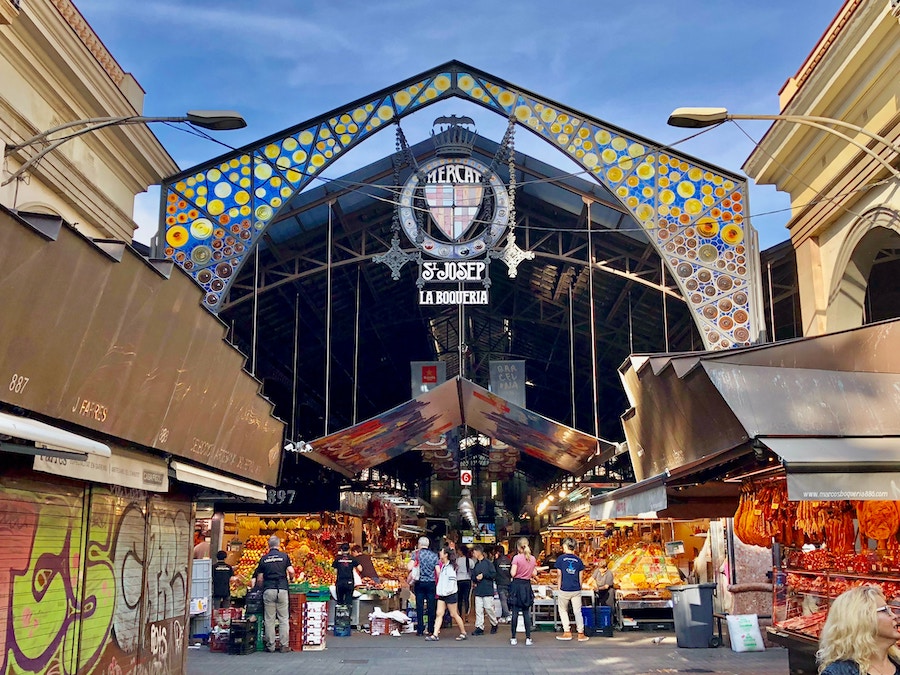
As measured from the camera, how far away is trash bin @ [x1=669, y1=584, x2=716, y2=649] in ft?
43.0

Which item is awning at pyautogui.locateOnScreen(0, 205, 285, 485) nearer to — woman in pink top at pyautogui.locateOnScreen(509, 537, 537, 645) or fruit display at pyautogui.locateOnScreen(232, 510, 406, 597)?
woman in pink top at pyautogui.locateOnScreen(509, 537, 537, 645)

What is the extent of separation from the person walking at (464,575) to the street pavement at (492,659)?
268cm

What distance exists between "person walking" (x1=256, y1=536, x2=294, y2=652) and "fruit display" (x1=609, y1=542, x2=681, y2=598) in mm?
6628

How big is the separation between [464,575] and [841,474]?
1190cm

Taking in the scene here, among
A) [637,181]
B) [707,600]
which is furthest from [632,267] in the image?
[707,600]

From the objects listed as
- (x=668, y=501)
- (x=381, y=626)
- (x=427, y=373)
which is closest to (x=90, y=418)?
(x=668, y=501)

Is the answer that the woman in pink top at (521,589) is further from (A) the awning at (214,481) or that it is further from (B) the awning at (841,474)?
(B) the awning at (841,474)

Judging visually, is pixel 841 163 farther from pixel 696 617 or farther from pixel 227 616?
pixel 227 616

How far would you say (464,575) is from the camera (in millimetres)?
17516

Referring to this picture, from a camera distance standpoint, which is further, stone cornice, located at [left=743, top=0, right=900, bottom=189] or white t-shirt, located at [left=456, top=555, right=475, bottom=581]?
white t-shirt, located at [left=456, top=555, right=475, bottom=581]

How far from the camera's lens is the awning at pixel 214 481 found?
27.5 feet

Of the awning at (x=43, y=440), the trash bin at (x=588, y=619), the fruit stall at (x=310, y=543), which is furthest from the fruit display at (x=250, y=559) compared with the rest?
the awning at (x=43, y=440)

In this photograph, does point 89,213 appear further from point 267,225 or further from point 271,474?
point 271,474

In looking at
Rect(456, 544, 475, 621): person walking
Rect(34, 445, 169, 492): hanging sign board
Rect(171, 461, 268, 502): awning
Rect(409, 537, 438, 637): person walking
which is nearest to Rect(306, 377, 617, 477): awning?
Rect(409, 537, 438, 637): person walking
